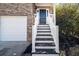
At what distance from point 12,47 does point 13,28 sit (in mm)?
248

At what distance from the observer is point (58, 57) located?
6.08ft

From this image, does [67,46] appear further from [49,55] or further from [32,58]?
[32,58]

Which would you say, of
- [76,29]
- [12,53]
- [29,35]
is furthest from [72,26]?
[12,53]

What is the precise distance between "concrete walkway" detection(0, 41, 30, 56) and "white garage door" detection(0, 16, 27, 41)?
52 mm

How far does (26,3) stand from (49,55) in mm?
735

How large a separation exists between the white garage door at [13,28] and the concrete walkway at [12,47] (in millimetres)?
52

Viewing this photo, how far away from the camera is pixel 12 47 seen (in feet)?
6.09

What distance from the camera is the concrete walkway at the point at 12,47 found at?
1833 mm

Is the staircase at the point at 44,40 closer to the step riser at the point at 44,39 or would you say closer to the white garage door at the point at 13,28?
the step riser at the point at 44,39

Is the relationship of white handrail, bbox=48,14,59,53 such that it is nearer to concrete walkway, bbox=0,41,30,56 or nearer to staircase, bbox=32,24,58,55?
staircase, bbox=32,24,58,55

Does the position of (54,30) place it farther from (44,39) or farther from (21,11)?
(21,11)

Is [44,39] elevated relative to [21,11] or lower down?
lower down

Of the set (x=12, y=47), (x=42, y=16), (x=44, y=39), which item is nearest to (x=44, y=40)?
(x=44, y=39)

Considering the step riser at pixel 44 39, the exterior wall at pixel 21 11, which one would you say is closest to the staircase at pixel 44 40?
the step riser at pixel 44 39
